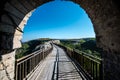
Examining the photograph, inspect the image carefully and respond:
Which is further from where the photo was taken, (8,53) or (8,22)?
(8,53)

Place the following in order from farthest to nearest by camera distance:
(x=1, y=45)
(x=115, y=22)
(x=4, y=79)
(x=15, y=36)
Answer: (x=15, y=36), (x=4, y=79), (x=1, y=45), (x=115, y=22)

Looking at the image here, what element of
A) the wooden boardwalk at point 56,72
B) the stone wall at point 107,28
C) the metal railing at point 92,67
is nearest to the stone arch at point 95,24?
the stone wall at point 107,28

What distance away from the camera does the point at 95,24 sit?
225 inches

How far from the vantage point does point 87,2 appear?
209 inches

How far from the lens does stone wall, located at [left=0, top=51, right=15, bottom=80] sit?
15.3ft

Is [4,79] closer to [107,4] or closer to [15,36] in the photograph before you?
[15,36]

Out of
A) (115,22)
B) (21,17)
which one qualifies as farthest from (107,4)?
(21,17)

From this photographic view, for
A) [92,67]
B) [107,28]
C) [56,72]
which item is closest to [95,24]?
[107,28]

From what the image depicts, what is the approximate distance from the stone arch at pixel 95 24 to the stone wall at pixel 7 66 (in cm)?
5

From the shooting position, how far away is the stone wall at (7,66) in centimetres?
467

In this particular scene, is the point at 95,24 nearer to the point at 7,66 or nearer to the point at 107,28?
the point at 107,28

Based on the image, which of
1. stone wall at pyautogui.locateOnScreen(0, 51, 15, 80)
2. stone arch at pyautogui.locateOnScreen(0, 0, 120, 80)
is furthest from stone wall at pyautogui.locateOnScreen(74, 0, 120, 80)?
stone wall at pyautogui.locateOnScreen(0, 51, 15, 80)

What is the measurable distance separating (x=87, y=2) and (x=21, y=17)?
207 centimetres

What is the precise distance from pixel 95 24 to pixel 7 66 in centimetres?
307
